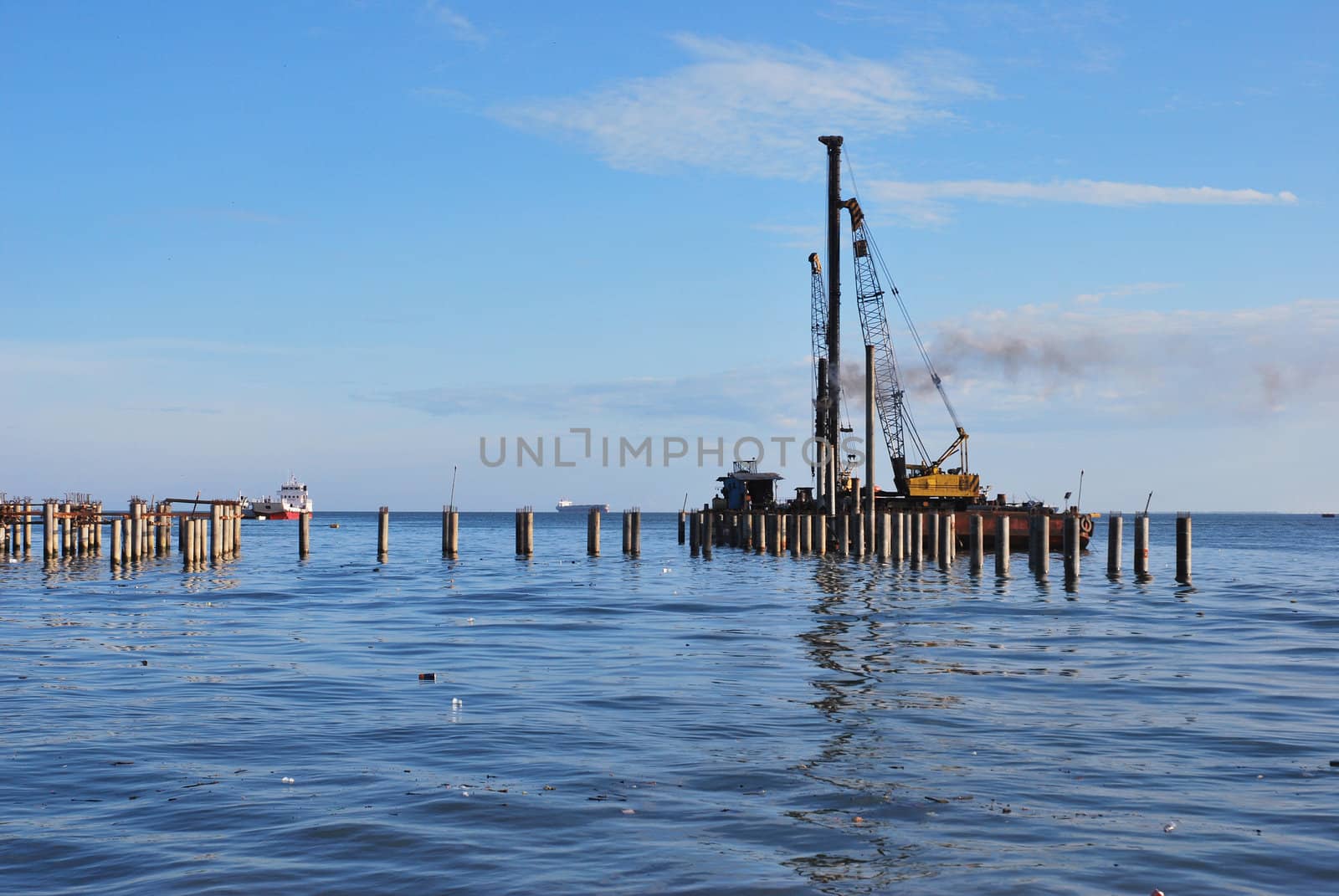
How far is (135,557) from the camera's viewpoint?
195 feet

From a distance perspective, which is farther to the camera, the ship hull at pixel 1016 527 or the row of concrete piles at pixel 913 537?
the ship hull at pixel 1016 527

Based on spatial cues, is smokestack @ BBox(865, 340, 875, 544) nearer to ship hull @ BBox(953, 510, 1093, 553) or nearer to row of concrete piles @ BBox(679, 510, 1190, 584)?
row of concrete piles @ BBox(679, 510, 1190, 584)

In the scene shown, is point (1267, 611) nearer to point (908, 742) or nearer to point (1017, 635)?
point (1017, 635)

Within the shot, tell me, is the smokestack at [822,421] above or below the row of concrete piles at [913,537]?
above

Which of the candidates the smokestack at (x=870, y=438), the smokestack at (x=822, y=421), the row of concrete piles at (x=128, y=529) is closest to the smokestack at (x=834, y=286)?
the smokestack at (x=822, y=421)

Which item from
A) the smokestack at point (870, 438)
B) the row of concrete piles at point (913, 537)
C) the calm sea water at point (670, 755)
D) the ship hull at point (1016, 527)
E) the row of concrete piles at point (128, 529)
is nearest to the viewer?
the calm sea water at point (670, 755)

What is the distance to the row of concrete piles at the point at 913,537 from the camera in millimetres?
46375

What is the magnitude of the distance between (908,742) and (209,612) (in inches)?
1031

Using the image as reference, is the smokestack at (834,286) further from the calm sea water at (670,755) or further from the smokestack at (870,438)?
the calm sea water at (670,755)

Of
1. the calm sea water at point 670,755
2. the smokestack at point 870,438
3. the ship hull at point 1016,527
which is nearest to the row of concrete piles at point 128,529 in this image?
the calm sea water at point 670,755

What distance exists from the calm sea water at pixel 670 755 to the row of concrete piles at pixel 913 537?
13.2 m

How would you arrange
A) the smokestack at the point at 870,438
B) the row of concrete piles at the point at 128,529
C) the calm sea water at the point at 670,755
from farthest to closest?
the smokestack at the point at 870,438
the row of concrete piles at the point at 128,529
the calm sea water at the point at 670,755

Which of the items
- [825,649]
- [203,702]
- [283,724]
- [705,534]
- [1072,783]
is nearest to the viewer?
[1072,783]

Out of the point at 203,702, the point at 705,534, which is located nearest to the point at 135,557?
the point at 705,534
